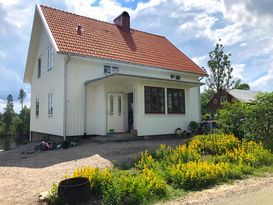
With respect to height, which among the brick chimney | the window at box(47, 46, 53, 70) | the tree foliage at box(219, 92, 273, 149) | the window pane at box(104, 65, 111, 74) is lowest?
the tree foliage at box(219, 92, 273, 149)

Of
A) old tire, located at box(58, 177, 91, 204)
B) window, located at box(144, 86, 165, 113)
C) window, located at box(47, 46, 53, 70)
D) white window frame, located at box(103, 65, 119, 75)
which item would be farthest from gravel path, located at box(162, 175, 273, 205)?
window, located at box(47, 46, 53, 70)

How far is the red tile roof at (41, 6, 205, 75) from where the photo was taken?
597 inches

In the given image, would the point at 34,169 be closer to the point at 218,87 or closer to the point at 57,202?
the point at 57,202

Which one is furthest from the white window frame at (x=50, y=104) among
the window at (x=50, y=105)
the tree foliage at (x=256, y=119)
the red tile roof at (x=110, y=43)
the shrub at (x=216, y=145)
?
the tree foliage at (x=256, y=119)

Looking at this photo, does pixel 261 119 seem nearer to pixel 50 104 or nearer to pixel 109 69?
pixel 109 69

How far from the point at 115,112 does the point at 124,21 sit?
881cm

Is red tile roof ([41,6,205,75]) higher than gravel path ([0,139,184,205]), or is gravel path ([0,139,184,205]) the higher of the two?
red tile roof ([41,6,205,75])

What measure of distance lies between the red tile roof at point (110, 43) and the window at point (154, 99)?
9.13 ft

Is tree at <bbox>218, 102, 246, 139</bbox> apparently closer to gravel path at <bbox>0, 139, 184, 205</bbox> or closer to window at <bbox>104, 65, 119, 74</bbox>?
gravel path at <bbox>0, 139, 184, 205</bbox>

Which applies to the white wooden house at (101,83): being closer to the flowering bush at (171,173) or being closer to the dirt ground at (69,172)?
the dirt ground at (69,172)

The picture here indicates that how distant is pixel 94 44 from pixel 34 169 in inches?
377

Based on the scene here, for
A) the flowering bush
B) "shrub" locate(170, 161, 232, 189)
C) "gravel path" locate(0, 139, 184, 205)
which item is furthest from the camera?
"shrub" locate(170, 161, 232, 189)

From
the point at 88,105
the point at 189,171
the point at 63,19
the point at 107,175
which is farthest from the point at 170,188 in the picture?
the point at 63,19

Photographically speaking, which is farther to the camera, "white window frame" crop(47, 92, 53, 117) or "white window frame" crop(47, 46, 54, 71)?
"white window frame" crop(47, 46, 54, 71)
